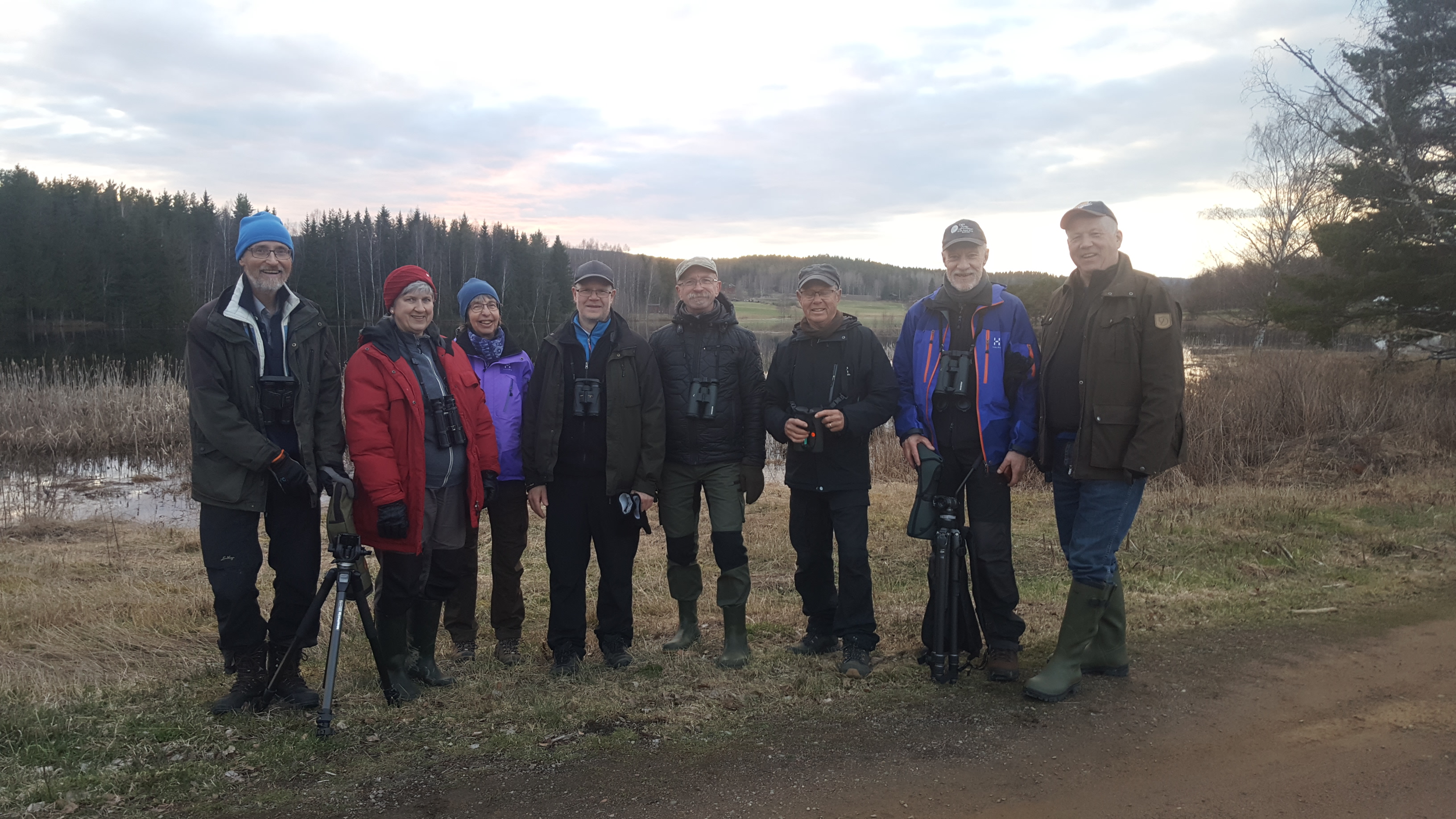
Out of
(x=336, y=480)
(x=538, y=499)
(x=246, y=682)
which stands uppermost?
(x=336, y=480)

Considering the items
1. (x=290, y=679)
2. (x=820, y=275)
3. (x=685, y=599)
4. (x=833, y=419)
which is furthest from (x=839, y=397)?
(x=290, y=679)

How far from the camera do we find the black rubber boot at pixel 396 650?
4121mm

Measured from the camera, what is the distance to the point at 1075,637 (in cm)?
405

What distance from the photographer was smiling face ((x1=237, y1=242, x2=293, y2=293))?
3.89 m

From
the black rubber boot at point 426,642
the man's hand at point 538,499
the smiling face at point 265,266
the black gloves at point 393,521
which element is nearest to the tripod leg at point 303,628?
the black gloves at point 393,521

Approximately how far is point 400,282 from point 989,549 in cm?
327

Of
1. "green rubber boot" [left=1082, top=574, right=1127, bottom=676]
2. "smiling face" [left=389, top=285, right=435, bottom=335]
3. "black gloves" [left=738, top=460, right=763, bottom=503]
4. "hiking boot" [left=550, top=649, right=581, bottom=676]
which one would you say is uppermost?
"smiling face" [left=389, top=285, right=435, bottom=335]

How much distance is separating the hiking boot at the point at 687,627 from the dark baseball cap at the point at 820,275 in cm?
197

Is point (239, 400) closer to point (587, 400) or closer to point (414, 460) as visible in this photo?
point (414, 460)

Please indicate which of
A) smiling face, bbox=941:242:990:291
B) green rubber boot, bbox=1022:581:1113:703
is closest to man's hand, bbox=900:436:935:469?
smiling face, bbox=941:242:990:291

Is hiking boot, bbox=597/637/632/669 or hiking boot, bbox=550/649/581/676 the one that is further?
hiking boot, bbox=597/637/632/669

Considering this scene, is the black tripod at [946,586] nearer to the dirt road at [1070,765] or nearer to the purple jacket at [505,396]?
the dirt road at [1070,765]

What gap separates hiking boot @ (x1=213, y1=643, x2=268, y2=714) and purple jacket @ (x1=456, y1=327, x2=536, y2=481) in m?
1.60

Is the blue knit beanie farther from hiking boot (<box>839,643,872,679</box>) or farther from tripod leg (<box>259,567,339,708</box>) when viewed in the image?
hiking boot (<box>839,643,872,679</box>)
